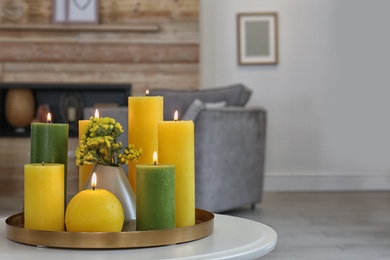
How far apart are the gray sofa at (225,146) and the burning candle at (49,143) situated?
2509 millimetres

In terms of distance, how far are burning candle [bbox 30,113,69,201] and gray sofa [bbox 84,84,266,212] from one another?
251 cm

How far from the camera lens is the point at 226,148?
408 cm

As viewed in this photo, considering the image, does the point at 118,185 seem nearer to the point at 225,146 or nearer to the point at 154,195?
the point at 154,195

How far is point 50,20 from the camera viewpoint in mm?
5426

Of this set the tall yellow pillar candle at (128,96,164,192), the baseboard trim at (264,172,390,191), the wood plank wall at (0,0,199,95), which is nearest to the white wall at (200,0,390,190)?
the baseboard trim at (264,172,390,191)

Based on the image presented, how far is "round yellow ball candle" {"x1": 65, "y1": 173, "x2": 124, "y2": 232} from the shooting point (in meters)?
1.07

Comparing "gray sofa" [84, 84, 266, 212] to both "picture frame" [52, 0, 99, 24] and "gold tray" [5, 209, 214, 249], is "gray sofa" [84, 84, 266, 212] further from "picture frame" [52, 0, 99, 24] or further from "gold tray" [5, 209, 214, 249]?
"gold tray" [5, 209, 214, 249]

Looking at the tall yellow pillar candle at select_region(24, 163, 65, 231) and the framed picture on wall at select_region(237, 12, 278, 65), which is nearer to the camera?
the tall yellow pillar candle at select_region(24, 163, 65, 231)

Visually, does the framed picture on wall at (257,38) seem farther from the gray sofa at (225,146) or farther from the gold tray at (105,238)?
the gold tray at (105,238)

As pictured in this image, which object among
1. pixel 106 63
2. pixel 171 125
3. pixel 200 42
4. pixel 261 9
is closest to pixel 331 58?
pixel 261 9

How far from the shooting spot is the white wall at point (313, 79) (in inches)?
220

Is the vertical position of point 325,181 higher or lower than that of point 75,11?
lower

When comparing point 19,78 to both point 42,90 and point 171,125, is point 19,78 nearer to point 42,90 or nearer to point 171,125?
point 42,90

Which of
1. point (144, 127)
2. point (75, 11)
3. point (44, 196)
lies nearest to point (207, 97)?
point (75, 11)
